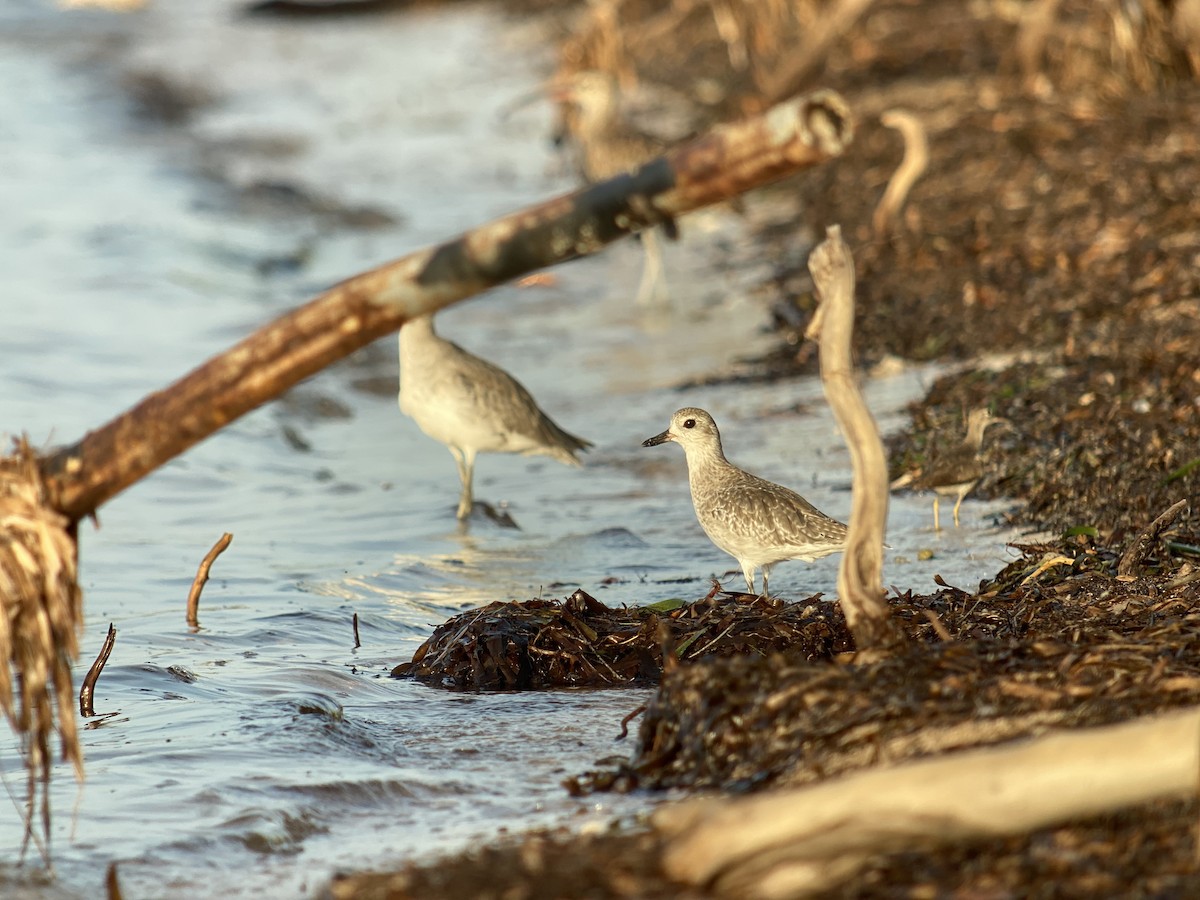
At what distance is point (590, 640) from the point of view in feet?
17.9

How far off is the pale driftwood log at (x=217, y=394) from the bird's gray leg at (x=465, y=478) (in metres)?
4.44

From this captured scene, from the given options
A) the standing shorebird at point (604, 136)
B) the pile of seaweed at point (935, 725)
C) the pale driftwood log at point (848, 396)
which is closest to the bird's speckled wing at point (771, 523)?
the pile of seaweed at point (935, 725)

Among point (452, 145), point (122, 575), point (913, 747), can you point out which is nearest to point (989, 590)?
point (913, 747)

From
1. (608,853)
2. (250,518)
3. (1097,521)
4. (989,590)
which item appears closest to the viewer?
(608,853)

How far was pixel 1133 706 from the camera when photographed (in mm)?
4039

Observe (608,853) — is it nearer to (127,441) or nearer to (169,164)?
(127,441)

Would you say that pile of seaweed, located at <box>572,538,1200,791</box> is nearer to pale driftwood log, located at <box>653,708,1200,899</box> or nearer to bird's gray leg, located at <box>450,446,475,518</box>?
pale driftwood log, located at <box>653,708,1200,899</box>

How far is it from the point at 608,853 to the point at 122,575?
171 inches

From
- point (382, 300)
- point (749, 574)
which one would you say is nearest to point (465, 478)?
point (749, 574)

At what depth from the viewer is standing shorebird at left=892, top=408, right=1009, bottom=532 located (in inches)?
269

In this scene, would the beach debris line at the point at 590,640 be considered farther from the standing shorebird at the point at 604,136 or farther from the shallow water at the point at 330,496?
the standing shorebird at the point at 604,136

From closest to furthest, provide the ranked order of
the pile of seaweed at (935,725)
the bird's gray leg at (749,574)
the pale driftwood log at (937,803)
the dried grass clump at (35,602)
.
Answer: the pale driftwood log at (937,803), the pile of seaweed at (935,725), the dried grass clump at (35,602), the bird's gray leg at (749,574)

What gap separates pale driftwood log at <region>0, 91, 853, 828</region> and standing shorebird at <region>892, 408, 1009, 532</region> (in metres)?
3.43

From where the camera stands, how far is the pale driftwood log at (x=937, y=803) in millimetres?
3045
